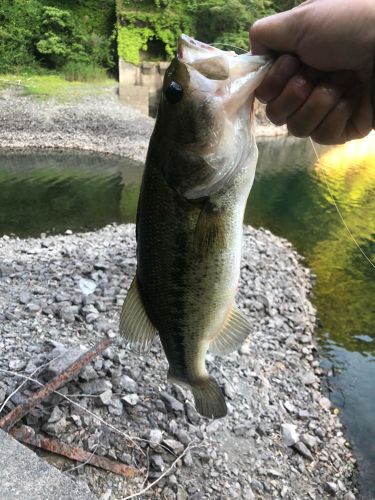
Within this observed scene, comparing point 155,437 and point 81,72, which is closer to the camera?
point 155,437

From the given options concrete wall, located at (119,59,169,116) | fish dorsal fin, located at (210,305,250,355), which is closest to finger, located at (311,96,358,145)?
fish dorsal fin, located at (210,305,250,355)

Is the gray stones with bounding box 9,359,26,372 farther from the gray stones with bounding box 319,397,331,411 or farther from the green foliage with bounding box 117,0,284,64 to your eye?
the green foliage with bounding box 117,0,284,64

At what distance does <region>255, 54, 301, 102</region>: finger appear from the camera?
209 centimetres

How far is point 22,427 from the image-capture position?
13.6ft

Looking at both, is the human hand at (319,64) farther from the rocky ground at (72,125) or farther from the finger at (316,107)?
the rocky ground at (72,125)

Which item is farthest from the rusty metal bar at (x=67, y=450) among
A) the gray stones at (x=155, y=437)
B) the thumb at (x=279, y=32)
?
the thumb at (x=279, y=32)

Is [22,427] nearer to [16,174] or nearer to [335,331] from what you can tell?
[335,331]

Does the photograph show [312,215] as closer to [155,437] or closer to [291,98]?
[155,437]

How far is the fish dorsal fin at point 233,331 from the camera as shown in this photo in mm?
2529

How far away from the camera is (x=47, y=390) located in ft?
14.4

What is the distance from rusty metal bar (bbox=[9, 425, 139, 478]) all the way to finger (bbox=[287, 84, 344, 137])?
3483 mm

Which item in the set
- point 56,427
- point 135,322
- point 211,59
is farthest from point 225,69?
point 56,427

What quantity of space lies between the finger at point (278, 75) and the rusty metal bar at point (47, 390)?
352cm

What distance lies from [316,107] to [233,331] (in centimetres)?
128
